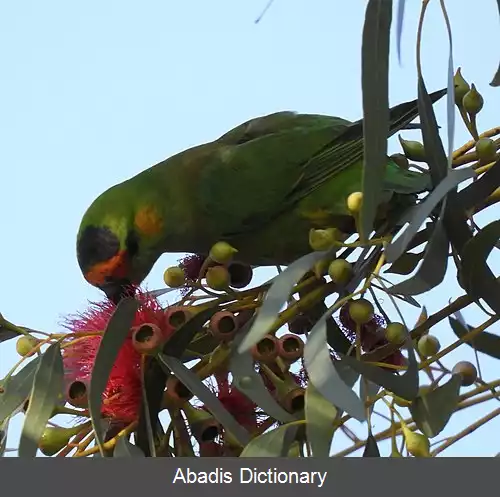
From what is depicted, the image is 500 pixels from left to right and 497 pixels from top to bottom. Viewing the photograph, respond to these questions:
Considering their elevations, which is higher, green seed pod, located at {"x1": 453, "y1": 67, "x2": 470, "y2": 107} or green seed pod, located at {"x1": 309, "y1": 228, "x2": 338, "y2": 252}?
green seed pod, located at {"x1": 453, "y1": 67, "x2": 470, "y2": 107}

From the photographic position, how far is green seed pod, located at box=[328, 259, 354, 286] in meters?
0.95

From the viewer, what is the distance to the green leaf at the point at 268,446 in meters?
0.83

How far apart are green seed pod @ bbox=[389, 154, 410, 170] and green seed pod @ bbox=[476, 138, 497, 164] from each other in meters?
0.20

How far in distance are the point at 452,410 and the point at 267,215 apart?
0.88 meters

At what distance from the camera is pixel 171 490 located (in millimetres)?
858

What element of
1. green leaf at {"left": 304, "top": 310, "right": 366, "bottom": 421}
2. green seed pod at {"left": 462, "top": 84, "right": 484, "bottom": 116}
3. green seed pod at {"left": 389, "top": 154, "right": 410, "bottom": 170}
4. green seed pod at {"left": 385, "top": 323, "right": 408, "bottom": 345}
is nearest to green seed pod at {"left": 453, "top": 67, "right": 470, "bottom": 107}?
green seed pod at {"left": 462, "top": 84, "right": 484, "bottom": 116}

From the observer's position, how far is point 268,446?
83cm

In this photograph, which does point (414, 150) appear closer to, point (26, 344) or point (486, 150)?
point (486, 150)

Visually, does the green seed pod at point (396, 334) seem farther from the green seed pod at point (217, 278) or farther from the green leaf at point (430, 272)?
the green seed pod at point (217, 278)

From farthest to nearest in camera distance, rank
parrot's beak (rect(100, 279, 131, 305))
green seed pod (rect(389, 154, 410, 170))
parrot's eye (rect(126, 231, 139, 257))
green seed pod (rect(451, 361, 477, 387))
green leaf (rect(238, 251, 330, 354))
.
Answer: parrot's eye (rect(126, 231, 139, 257)), parrot's beak (rect(100, 279, 131, 305)), green seed pod (rect(389, 154, 410, 170)), green seed pod (rect(451, 361, 477, 387)), green leaf (rect(238, 251, 330, 354))

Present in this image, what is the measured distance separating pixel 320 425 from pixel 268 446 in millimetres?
59

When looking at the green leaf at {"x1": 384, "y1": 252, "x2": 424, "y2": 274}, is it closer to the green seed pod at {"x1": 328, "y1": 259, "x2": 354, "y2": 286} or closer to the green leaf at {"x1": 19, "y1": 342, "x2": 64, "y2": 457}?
the green seed pod at {"x1": 328, "y1": 259, "x2": 354, "y2": 286}

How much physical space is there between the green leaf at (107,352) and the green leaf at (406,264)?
0.36 metres

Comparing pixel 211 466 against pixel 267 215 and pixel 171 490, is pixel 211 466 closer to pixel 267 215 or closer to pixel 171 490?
pixel 171 490
